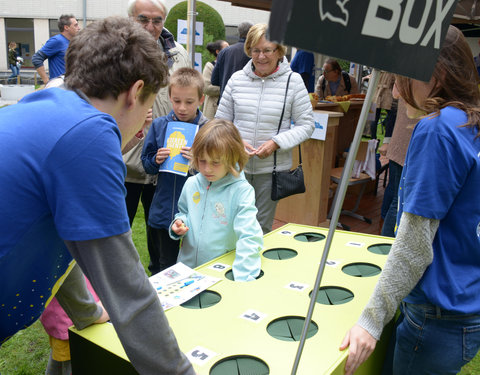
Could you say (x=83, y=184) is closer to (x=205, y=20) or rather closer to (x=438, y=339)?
(x=438, y=339)

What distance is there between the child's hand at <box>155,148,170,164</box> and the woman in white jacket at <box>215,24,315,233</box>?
623mm

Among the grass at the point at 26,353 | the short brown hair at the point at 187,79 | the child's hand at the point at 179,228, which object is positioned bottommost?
the grass at the point at 26,353

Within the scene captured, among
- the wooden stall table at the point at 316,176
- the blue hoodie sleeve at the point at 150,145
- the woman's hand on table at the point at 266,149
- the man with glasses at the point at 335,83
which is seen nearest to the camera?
the blue hoodie sleeve at the point at 150,145

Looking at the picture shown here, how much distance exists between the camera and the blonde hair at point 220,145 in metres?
2.13

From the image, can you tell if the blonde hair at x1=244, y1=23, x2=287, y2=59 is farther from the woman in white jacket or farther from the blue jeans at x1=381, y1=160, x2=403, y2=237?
the blue jeans at x1=381, y1=160, x2=403, y2=237

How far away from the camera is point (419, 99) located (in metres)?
1.31

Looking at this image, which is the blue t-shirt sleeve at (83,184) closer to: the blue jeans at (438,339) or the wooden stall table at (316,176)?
the blue jeans at (438,339)

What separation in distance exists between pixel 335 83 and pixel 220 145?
4878mm

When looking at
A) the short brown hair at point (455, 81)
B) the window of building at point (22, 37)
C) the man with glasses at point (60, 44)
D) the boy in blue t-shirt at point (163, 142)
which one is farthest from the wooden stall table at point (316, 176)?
the window of building at point (22, 37)

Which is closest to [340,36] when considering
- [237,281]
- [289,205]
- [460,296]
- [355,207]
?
[460,296]

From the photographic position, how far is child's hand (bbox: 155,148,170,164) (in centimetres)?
247

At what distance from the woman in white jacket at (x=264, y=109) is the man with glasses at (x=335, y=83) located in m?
3.40

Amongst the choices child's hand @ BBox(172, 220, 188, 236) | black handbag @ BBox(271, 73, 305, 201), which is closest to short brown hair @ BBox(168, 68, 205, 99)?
black handbag @ BBox(271, 73, 305, 201)

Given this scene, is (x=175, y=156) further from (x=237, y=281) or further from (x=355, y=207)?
(x=355, y=207)
